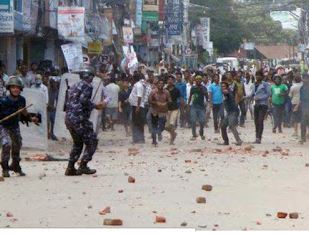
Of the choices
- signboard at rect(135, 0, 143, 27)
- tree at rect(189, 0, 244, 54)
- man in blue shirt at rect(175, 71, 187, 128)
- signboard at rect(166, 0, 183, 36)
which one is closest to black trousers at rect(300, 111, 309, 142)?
man in blue shirt at rect(175, 71, 187, 128)

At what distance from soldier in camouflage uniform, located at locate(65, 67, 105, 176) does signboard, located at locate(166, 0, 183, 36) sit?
47.8m

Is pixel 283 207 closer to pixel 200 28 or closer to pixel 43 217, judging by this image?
pixel 43 217

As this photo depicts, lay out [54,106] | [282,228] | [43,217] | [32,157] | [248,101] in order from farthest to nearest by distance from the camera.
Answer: [248,101], [54,106], [32,157], [43,217], [282,228]

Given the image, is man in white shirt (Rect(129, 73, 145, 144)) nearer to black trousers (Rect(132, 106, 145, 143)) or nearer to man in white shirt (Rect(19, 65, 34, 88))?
black trousers (Rect(132, 106, 145, 143))

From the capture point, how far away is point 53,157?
1764 cm

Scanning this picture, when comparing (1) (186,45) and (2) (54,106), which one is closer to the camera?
(2) (54,106)

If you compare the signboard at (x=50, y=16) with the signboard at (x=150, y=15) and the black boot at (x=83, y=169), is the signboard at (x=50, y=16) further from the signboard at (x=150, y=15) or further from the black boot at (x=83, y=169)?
the signboard at (x=150, y=15)

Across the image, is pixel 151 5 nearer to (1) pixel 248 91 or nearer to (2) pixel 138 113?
(1) pixel 248 91

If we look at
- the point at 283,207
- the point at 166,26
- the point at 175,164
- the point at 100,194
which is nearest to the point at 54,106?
the point at 175,164

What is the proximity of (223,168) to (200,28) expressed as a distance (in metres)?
72.0

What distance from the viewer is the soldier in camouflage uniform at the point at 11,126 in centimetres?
1420

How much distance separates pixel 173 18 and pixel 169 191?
52074 mm

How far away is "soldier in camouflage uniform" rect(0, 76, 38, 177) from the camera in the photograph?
14203mm

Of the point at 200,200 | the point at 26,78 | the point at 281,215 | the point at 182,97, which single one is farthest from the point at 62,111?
the point at 281,215
